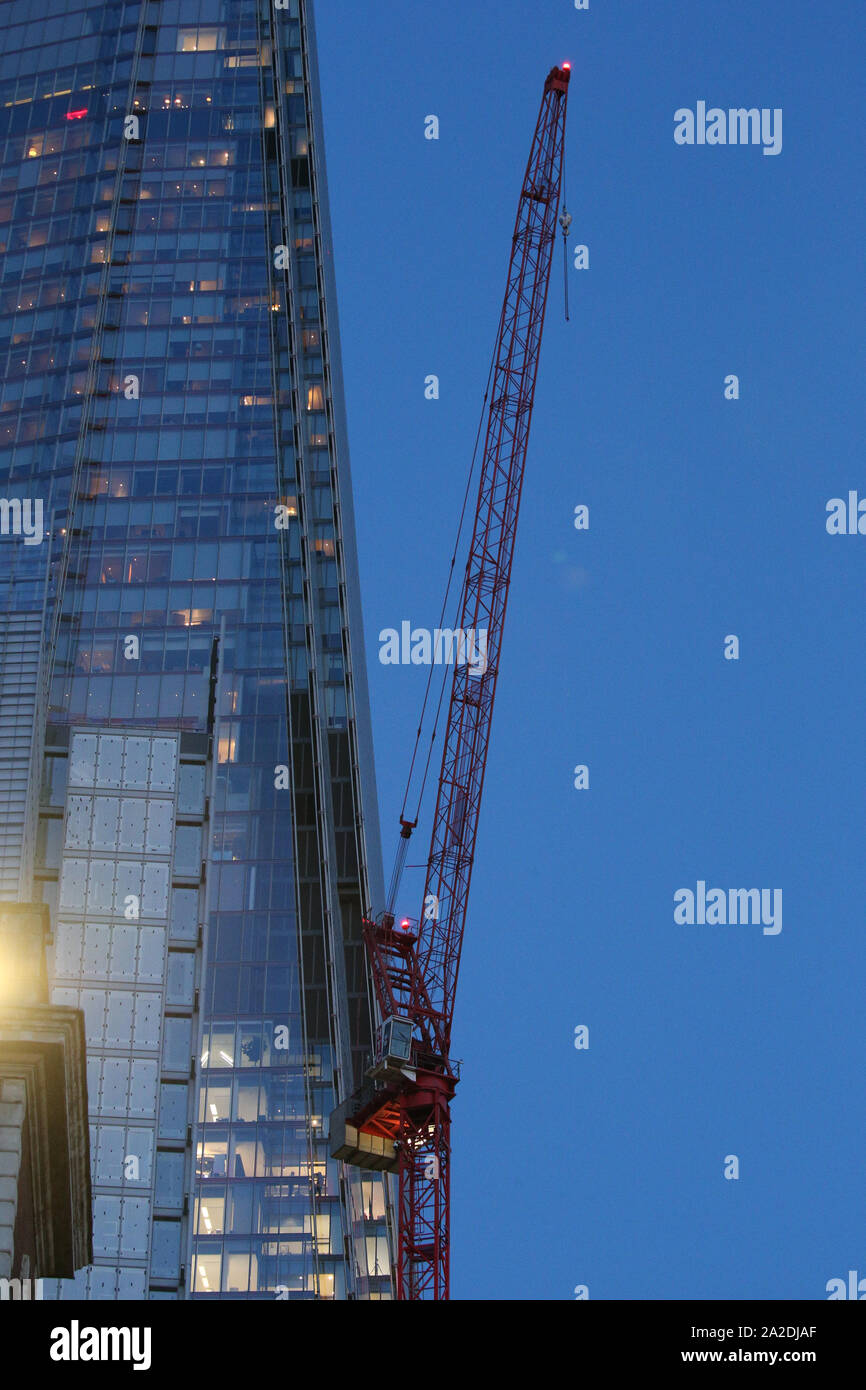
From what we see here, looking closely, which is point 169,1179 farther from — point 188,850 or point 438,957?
point 438,957

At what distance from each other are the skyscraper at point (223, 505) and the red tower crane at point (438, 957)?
30.8 ft

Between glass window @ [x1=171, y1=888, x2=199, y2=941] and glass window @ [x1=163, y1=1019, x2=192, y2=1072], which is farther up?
glass window @ [x1=171, y1=888, x2=199, y2=941]

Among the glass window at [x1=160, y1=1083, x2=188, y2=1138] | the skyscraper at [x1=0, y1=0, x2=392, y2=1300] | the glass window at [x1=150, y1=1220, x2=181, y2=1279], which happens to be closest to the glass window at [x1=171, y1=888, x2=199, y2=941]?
the glass window at [x1=160, y1=1083, x2=188, y2=1138]

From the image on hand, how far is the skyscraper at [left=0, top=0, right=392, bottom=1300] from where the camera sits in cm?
11106

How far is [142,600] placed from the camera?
128000 mm

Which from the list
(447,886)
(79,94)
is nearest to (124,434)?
(79,94)

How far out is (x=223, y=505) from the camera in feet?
431

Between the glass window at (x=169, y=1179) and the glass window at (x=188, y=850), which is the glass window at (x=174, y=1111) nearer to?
the glass window at (x=169, y=1179)

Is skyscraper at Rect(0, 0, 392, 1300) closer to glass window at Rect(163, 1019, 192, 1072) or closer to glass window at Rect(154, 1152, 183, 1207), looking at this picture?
glass window at Rect(154, 1152, 183, 1207)

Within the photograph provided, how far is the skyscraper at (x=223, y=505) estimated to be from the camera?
364 feet

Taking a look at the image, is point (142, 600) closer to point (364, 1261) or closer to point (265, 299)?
point (265, 299)

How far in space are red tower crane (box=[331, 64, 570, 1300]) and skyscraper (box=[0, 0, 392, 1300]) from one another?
940 centimetres

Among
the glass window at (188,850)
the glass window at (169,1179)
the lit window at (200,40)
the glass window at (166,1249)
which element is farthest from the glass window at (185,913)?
the lit window at (200,40)
